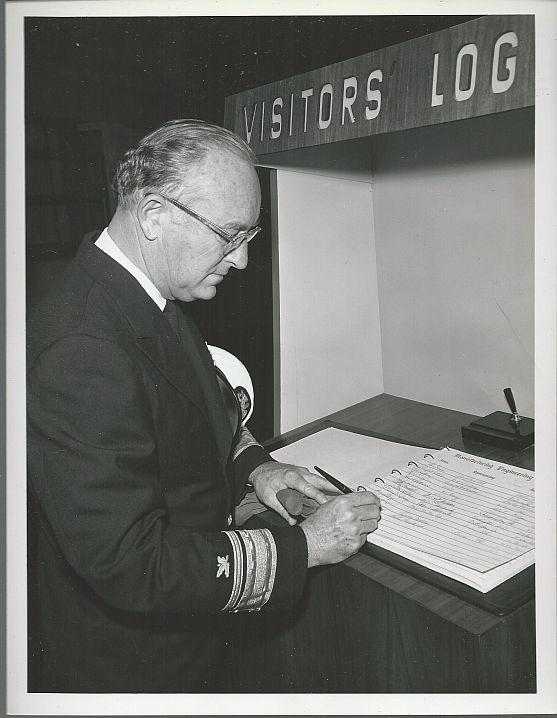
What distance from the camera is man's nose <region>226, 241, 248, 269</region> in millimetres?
1184

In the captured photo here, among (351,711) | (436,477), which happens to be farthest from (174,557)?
(436,477)

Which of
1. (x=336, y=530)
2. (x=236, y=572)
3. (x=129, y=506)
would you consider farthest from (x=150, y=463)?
(x=336, y=530)

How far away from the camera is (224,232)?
1134 millimetres

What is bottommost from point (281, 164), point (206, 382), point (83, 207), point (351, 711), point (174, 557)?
point (351, 711)

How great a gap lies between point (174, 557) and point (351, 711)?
0.47 metres

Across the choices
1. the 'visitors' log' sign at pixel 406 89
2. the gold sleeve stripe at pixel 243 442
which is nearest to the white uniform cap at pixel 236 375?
the gold sleeve stripe at pixel 243 442

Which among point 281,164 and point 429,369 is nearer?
point 281,164

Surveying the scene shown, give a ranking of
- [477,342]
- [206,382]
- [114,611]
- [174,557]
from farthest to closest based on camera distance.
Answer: [477,342]
[206,382]
[114,611]
[174,557]

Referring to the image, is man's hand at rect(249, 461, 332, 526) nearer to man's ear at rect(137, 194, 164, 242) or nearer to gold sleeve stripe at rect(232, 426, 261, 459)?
A: gold sleeve stripe at rect(232, 426, 261, 459)

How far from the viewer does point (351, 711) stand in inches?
46.7

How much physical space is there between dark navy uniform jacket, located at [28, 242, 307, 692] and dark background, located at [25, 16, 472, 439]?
13 cm

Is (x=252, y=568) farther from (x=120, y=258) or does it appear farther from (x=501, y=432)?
(x=501, y=432)

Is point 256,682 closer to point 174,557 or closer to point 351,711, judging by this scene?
point 351,711

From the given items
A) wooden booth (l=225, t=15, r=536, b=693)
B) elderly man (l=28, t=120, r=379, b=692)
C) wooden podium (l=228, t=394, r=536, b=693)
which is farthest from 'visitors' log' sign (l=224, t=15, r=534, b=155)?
wooden podium (l=228, t=394, r=536, b=693)
